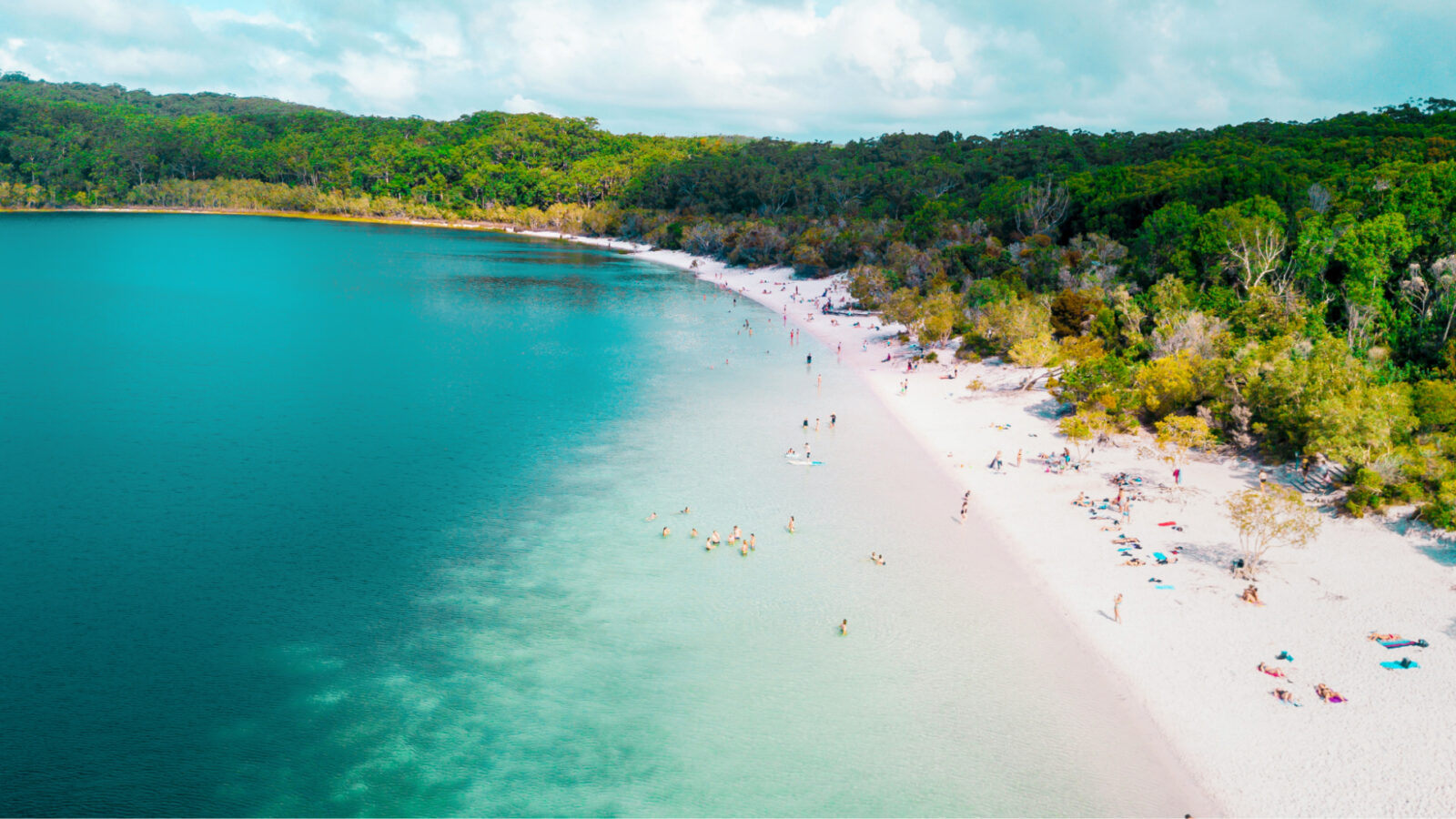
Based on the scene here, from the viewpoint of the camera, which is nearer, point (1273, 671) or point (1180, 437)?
point (1273, 671)

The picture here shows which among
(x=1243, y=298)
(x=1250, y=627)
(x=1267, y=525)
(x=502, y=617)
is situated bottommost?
(x=502, y=617)

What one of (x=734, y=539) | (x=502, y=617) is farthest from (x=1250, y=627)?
(x=502, y=617)

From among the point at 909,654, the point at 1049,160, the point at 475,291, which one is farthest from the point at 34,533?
the point at 1049,160

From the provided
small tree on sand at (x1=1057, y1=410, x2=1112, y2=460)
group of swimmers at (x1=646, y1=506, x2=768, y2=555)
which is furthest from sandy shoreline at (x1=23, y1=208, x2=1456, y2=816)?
group of swimmers at (x1=646, y1=506, x2=768, y2=555)

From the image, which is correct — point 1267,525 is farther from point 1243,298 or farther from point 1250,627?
point 1243,298

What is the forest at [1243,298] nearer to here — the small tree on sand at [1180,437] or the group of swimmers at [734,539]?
the small tree on sand at [1180,437]

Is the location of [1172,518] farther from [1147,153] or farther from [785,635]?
[1147,153]
